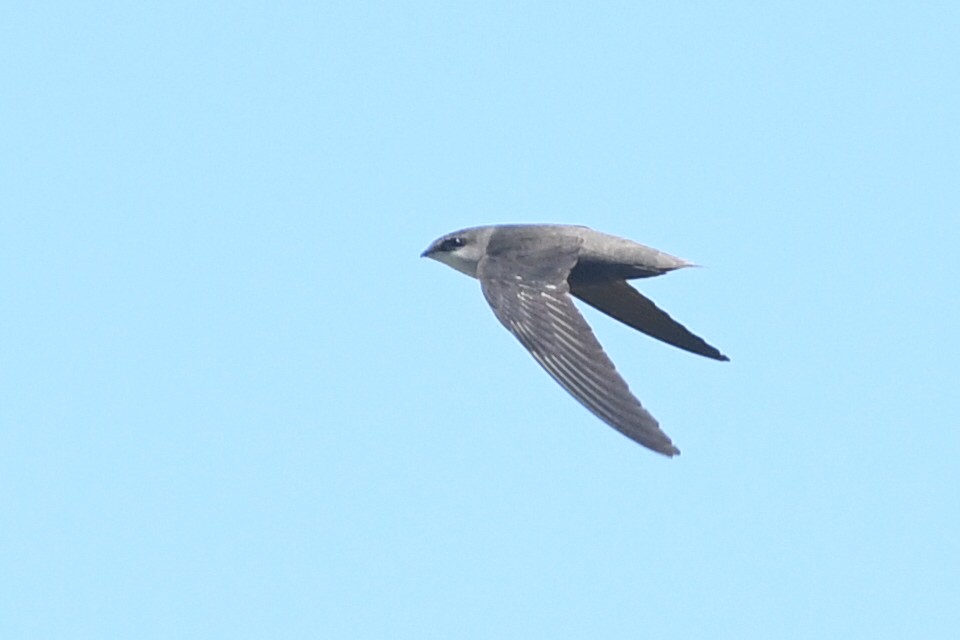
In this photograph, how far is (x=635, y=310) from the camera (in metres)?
16.2

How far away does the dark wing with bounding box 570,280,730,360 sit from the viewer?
52.5ft

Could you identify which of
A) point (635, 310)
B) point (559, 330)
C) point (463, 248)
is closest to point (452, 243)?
point (463, 248)

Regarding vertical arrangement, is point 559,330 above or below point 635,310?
below

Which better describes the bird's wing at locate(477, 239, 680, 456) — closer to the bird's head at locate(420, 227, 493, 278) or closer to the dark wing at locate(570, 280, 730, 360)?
the bird's head at locate(420, 227, 493, 278)

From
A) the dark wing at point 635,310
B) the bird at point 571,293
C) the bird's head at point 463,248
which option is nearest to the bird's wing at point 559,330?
the bird at point 571,293

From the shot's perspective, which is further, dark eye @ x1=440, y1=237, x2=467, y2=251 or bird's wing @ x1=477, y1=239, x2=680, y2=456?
dark eye @ x1=440, y1=237, x2=467, y2=251

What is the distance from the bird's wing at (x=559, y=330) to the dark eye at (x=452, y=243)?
2.39ft

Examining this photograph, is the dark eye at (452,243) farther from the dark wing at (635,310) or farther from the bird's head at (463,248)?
the dark wing at (635,310)

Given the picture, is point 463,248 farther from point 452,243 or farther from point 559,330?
point 559,330

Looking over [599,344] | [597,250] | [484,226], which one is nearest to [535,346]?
[599,344]

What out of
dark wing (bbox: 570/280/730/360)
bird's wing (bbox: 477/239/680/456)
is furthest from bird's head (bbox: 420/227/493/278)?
dark wing (bbox: 570/280/730/360)

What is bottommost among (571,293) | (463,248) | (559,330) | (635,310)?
(559,330)

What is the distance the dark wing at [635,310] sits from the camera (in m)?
16.0

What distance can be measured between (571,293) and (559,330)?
1.93 metres
